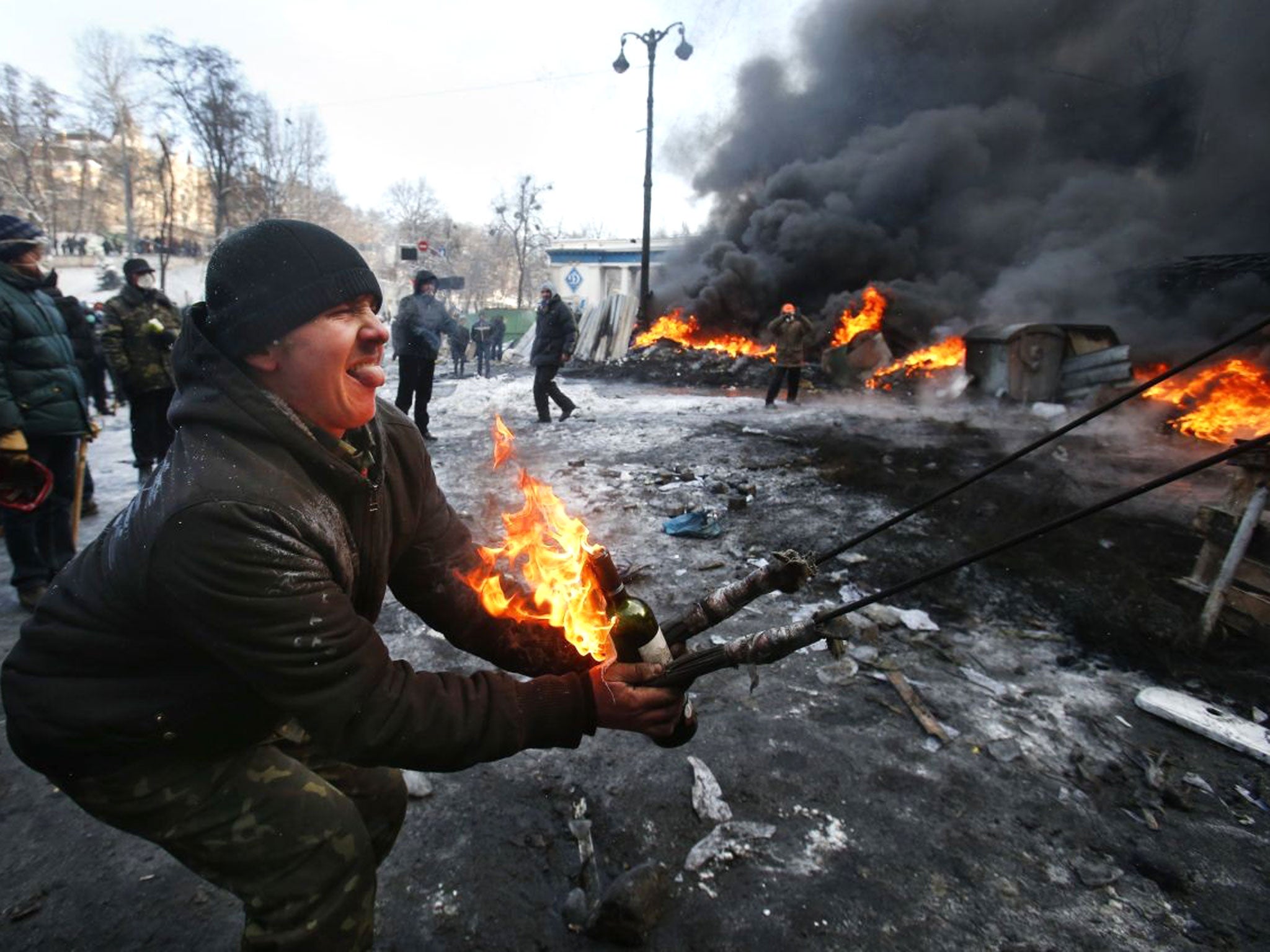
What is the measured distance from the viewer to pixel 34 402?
3.88m

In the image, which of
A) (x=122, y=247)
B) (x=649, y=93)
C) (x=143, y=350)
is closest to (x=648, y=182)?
(x=649, y=93)

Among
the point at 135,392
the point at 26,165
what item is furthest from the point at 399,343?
the point at 26,165

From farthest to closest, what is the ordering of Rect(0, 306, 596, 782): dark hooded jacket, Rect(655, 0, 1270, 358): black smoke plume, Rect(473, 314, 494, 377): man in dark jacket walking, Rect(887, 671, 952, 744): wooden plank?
Rect(473, 314, 494, 377): man in dark jacket walking → Rect(655, 0, 1270, 358): black smoke plume → Rect(887, 671, 952, 744): wooden plank → Rect(0, 306, 596, 782): dark hooded jacket

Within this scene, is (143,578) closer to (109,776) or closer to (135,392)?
(109,776)

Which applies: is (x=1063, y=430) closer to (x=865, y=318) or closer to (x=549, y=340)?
(x=549, y=340)

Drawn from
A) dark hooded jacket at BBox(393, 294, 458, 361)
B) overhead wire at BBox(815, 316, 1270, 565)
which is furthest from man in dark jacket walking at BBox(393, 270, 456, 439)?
overhead wire at BBox(815, 316, 1270, 565)

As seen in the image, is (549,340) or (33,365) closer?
(33,365)

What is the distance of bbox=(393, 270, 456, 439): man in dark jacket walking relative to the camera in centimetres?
819

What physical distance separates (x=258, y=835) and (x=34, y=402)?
397 centimetres

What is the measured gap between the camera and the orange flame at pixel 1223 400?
8.70m

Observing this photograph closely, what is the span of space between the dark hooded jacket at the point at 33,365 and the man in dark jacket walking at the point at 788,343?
9989 mm

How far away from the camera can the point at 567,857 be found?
95.0 inches

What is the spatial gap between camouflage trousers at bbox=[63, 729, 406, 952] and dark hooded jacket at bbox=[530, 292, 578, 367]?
8448 millimetres

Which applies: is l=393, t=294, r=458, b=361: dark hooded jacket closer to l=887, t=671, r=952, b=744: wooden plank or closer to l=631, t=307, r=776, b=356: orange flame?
l=887, t=671, r=952, b=744: wooden plank
